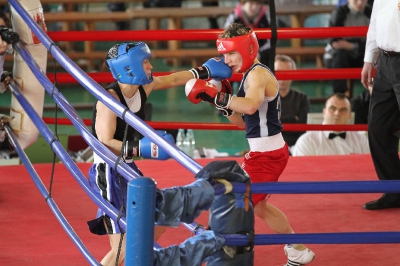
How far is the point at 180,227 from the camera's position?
3.83 metres

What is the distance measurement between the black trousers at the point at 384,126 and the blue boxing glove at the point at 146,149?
1.65 m

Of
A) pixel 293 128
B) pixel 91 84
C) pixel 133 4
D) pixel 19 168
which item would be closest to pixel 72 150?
pixel 19 168

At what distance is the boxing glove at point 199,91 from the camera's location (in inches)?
122

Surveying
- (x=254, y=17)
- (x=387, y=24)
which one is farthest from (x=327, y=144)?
(x=254, y=17)

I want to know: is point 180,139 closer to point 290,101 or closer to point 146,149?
point 290,101

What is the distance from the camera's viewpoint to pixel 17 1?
3.73 metres

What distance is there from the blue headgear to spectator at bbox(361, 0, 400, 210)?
151 centimetres

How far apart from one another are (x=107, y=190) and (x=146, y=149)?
1.30ft

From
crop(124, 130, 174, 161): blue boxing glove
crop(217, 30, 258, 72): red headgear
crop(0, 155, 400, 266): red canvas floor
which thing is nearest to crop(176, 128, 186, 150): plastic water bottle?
crop(0, 155, 400, 266): red canvas floor

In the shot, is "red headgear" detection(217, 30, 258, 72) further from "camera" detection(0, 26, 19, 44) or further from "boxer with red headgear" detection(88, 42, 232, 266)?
"camera" detection(0, 26, 19, 44)

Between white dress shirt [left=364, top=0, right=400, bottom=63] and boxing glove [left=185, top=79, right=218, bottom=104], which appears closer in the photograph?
boxing glove [left=185, top=79, right=218, bottom=104]

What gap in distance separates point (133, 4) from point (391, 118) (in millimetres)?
10313

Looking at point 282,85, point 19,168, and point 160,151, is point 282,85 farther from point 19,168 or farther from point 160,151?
point 160,151

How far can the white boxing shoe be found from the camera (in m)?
3.27
